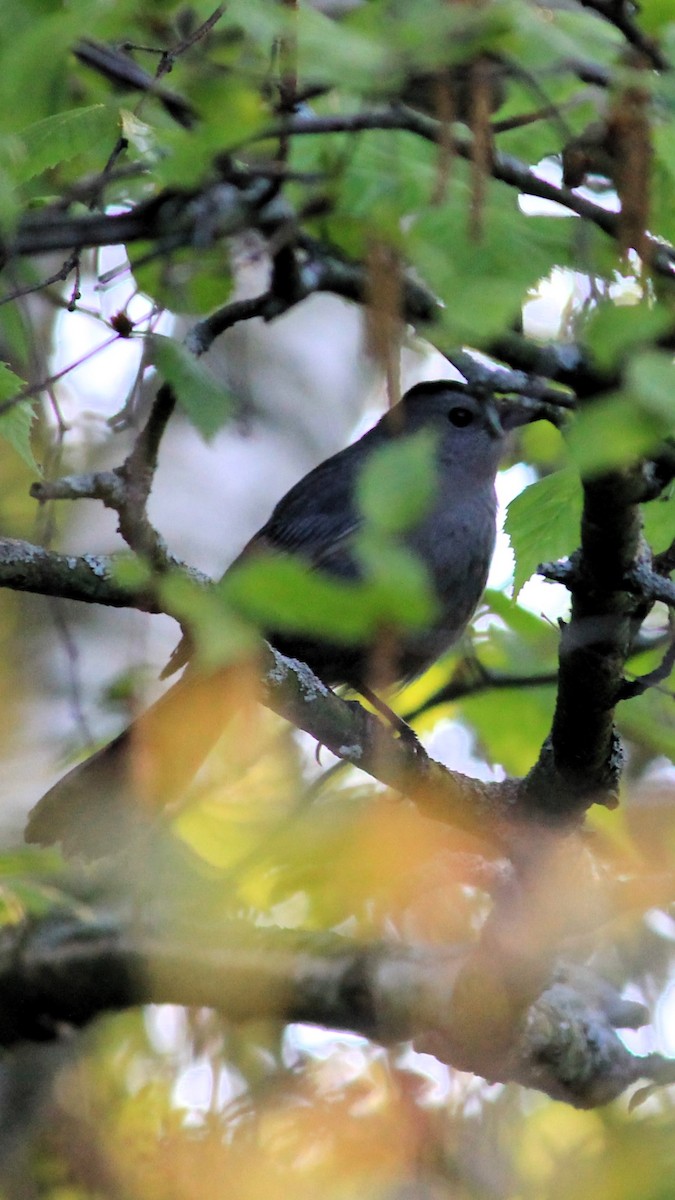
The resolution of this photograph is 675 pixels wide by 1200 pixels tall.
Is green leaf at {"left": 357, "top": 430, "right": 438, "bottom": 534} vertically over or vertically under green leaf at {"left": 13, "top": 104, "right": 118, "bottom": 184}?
under

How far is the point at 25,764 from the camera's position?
160 inches

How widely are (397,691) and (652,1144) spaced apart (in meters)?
2.90

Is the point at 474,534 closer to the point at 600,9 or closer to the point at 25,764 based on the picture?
the point at 25,764

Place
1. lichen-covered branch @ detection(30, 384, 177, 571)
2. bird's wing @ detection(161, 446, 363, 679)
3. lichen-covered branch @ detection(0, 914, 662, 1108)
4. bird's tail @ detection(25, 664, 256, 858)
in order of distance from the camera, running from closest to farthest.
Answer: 1. lichen-covered branch @ detection(30, 384, 177, 571)
2. lichen-covered branch @ detection(0, 914, 662, 1108)
3. bird's tail @ detection(25, 664, 256, 858)
4. bird's wing @ detection(161, 446, 363, 679)

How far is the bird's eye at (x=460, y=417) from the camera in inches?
182

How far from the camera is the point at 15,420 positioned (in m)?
2.60

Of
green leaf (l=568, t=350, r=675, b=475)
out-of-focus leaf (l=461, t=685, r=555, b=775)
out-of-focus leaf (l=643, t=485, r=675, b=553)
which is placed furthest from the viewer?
out-of-focus leaf (l=461, t=685, r=555, b=775)

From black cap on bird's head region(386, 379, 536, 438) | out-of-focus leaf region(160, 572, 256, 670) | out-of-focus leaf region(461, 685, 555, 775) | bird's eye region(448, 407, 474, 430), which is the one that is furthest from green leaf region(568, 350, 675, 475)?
bird's eye region(448, 407, 474, 430)

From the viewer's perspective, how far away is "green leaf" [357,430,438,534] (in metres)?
1.21

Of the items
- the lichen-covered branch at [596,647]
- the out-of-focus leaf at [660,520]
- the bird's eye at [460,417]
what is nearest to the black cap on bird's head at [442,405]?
the bird's eye at [460,417]

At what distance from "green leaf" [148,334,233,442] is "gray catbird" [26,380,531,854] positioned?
44.3 inches

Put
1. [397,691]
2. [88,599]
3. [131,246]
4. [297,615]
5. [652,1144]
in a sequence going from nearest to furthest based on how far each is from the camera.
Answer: [297,615], [652,1144], [88,599], [131,246], [397,691]

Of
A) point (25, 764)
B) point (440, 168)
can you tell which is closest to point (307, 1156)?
point (25, 764)

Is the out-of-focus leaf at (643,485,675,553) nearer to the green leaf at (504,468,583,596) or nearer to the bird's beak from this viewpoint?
the green leaf at (504,468,583,596)
